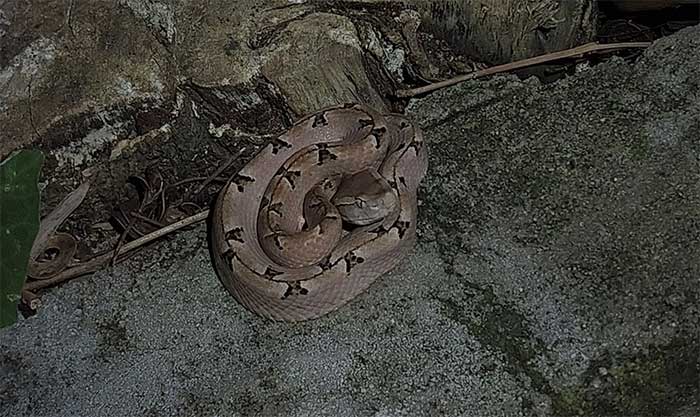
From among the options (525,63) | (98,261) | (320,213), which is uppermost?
(525,63)

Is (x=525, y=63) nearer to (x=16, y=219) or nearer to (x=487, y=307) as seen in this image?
(x=487, y=307)

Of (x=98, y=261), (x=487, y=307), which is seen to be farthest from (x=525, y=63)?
(x=98, y=261)

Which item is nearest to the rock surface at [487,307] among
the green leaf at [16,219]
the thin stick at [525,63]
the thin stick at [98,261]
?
the thin stick at [98,261]

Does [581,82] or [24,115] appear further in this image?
[581,82]

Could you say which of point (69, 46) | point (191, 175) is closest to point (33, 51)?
point (69, 46)

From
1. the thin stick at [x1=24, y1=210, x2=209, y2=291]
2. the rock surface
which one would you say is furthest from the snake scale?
the thin stick at [x1=24, y1=210, x2=209, y2=291]

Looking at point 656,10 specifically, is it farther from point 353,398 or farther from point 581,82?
point 353,398
